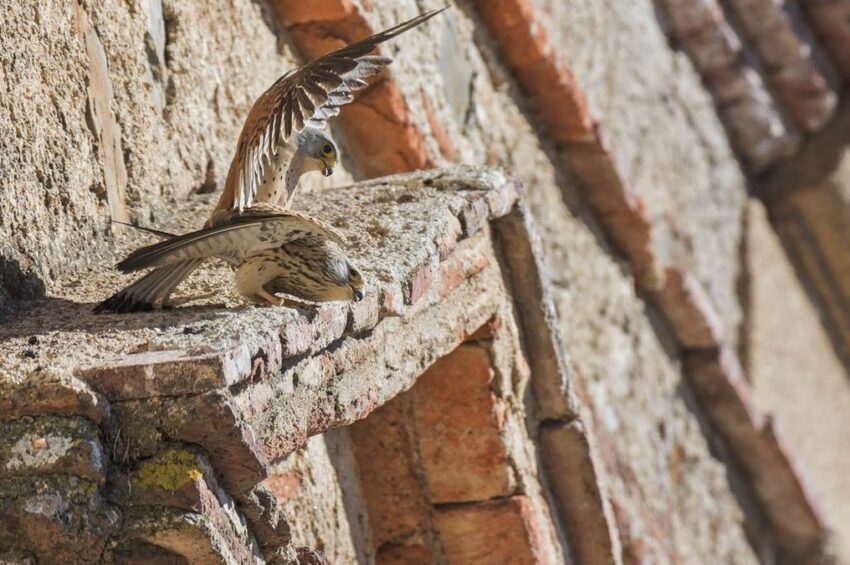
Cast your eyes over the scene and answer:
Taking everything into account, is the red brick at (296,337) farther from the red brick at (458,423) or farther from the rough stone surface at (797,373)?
the rough stone surface at (797,373)

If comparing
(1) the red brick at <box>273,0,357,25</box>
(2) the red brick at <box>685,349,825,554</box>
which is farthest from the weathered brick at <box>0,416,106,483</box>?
(2) the red brick at <box>685,349,825,554</box>

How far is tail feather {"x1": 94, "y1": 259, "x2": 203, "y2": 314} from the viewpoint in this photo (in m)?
1.85

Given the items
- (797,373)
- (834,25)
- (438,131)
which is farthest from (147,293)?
(834,25)

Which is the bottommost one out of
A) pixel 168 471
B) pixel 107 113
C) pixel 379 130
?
pixel 168 471

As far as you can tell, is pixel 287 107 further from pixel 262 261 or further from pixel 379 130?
pixel 379 130

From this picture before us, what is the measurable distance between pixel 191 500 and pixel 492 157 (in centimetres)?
239

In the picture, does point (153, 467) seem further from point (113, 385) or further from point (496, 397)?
point (496, 397)

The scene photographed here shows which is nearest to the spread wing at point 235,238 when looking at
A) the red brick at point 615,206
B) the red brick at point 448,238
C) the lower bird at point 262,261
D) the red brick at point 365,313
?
the lower bird at point 262,261

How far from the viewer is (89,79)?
224 centimetres

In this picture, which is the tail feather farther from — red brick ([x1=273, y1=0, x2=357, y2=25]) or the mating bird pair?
red brick ([x1=273, y1=0, x2=357, y2=25])

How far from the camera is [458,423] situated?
2803 mm

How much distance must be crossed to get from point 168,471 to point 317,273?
0.43 meters

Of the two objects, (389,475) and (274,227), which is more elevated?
(274,227)

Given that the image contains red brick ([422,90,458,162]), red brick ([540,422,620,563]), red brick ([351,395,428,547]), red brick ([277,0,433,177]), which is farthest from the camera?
red brick ([422,90,458,162])
